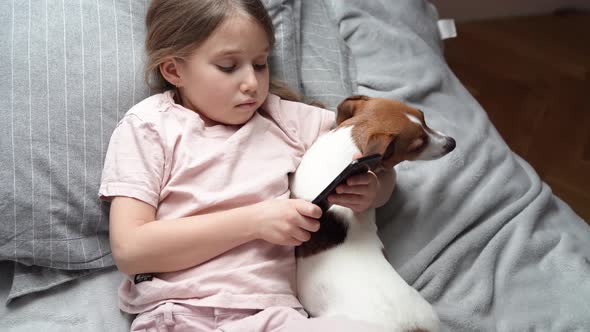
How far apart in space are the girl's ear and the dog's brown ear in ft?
1.15

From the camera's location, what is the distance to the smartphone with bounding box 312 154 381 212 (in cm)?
102

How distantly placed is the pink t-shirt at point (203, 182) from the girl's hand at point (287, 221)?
0.07m

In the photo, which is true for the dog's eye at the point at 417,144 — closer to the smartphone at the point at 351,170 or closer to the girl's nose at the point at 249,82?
the smartphone at the point at 351,170

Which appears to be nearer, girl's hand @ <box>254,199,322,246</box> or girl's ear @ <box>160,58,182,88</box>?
girl's hand @ <box>254,199,322,246</box>

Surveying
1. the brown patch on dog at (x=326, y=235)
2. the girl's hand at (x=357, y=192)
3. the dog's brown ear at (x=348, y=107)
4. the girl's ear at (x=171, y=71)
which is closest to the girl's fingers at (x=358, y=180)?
the girl's hand at (x=357, y=192)

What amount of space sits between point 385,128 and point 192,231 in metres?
0.43

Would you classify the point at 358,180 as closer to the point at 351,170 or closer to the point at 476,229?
the point at 351,170

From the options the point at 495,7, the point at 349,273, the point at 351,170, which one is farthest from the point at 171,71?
the point at 495,7

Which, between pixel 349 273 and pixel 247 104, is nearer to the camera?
pixel 349 273

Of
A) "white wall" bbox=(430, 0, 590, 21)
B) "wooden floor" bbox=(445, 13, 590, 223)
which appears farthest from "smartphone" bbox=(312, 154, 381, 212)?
"white wall" bbox=(430, 0, 590, 21)

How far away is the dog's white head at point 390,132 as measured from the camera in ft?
3.72

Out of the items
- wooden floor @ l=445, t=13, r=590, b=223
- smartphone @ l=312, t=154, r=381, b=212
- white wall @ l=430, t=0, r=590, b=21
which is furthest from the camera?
white wall @ l=430, t=0, r=590, b=21

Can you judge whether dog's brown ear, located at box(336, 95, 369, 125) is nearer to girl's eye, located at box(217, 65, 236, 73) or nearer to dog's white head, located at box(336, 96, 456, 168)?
dog's white head, located at box(336, 96, 456, 168)

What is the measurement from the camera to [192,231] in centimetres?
107
